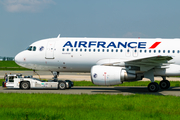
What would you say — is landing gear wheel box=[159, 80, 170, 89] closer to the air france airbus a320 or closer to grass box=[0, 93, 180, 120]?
the air france airbus a320

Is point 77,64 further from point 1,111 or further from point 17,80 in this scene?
point 1,111

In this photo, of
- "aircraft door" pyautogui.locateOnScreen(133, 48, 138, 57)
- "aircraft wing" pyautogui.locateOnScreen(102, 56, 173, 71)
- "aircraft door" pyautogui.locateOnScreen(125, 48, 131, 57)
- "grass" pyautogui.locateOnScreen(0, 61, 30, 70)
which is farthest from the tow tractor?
"grass" pyautogui.locateOnScreen(0, 61, 30, 70)

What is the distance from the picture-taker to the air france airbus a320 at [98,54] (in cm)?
2080

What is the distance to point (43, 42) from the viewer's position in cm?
2267

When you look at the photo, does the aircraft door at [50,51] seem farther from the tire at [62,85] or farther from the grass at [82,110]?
the grass at [82,110]

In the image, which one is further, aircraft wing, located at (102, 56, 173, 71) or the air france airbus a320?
the air france airbus a320

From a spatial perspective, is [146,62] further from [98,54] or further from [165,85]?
[165,85]

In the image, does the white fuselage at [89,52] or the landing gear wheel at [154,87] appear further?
the white fuselage at [89,52]

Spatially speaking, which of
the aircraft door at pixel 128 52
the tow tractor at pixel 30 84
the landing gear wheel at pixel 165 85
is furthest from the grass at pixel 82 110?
the landing gear wheel at pixel 165 85

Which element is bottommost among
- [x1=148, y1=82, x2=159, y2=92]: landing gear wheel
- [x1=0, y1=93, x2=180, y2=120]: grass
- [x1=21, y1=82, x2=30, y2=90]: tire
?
[x1=0, y1=93, x2=180, y2=120]: grass

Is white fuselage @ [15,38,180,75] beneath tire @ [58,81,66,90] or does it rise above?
above

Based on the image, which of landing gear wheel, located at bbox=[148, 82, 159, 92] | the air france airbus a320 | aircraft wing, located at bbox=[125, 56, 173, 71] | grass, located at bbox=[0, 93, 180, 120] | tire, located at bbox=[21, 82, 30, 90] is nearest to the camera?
grass, located at bbox=[0, 93, 180, 120]

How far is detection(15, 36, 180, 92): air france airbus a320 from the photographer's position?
2080 centimetres

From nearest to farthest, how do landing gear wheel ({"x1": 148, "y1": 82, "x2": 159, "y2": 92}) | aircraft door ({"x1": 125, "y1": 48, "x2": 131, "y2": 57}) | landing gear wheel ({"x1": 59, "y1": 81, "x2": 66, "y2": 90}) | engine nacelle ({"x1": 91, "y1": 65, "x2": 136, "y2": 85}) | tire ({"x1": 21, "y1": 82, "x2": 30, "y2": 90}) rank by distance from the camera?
engine nacelle ({"x1": 91, "y1": 65, "x2": 136, "y2": 85}) < landing gear wheel ({"x1": 148, "y1": 82, "x2": 159, "y2": 92}) < tire ({"x1": 21, "y1": 82, "x2": 30, "y2": 90}) < landing gear wheel ({"x1": 59, "y1": 81, "x2": 66, "y2": 90}) < aircraft door ({"x1": 125, "y1": 48, "x2": 131, "y2": 57})
